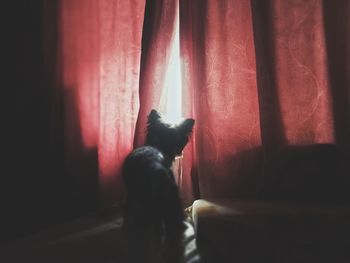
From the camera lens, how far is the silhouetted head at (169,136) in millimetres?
1260

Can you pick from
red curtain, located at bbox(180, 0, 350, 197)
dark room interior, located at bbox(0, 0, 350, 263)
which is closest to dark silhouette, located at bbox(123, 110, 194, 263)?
dark room interior, located at bbox(0, 0, 350, 263)

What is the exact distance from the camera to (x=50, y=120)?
6.26 feet

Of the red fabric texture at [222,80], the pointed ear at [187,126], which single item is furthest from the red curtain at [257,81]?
the pointed ear at [187,126]

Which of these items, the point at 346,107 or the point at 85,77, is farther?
the point at 85,77

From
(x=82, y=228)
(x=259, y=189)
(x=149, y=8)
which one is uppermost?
(x=149, y=8)

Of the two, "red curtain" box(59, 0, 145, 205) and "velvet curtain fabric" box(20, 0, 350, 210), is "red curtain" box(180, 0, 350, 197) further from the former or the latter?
"red curtain" box(59, 0, 145, 205)

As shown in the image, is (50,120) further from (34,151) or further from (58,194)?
(58,194)

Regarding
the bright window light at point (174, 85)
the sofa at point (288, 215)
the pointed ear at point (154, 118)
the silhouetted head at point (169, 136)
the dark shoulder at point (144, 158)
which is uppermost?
the bright window light at point (174, 85)

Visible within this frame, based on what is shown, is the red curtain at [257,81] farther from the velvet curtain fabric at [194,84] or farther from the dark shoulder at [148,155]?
the dark shoulder at [148,155]

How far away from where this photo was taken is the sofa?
91 cm

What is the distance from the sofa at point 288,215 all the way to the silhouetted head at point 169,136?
273 mm

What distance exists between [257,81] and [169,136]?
0.54 m

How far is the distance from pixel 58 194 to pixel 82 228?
617 mm

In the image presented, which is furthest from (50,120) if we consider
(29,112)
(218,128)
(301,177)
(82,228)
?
(301,177)
